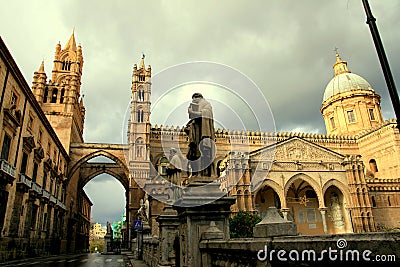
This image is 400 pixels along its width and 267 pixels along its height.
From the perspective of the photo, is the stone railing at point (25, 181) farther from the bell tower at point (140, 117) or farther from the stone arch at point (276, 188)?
the stone arch at point (276, 188)

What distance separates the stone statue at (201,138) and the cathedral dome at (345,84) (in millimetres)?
44955

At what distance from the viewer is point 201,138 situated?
5.93 metres

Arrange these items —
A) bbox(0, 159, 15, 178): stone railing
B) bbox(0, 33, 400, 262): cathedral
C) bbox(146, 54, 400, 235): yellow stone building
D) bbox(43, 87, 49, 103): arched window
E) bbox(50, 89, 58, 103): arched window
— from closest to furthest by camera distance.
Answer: bbox(0, 159, 15, 178): stone railing < bbox(0, 33, 400, 262): cathedral < bbox(146, 54, 400, 235): yellow stone building < bbox(43, 87, 49, 103): arched window < bbox(50, 89, 58, 103): arched window

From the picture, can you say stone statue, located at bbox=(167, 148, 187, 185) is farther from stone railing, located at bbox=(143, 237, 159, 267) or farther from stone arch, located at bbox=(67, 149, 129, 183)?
stone arch, located at bbox=(67, 149, 129, 183)

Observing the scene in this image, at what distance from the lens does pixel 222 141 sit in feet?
138

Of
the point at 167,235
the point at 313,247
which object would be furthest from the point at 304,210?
the point at 313,247

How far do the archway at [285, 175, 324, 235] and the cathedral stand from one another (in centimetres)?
11

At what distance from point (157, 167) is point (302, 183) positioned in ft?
59.6

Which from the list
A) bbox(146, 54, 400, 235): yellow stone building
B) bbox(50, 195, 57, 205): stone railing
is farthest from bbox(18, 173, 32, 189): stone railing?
bbox(146, 54, 400, 235): yellow stone building

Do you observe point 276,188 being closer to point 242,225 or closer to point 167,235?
point 242,225

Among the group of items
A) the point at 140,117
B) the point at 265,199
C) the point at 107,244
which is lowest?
the point at 107,244

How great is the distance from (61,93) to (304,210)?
34.7 metres

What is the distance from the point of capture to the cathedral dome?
44.8m

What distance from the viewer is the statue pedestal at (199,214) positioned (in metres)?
5.09
